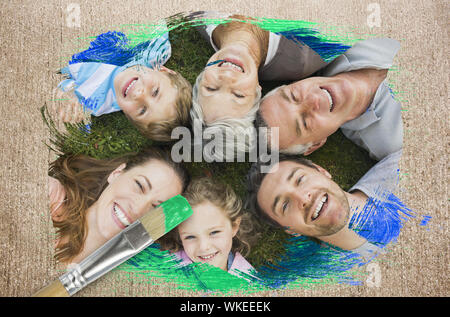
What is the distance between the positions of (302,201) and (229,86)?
1.12ft

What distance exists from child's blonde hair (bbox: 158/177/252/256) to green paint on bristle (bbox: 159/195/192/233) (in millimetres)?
29

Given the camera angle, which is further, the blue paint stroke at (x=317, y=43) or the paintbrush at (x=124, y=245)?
the blue paint stroke at (x=317, y=43)

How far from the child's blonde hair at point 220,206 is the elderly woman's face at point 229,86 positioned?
17cm

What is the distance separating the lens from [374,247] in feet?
2.89

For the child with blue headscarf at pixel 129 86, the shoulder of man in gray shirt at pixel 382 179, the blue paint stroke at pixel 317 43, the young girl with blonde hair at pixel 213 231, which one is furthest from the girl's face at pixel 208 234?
the blue paint stroke at pixel 317 43

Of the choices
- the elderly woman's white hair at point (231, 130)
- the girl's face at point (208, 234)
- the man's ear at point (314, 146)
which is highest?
the elderly woman's white hair at point (231, 130)

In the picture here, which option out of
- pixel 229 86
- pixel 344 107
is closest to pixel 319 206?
pixel 344 107

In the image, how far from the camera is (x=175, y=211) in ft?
2.69

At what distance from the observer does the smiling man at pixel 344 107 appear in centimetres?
85

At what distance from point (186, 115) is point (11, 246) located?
1.89 feet

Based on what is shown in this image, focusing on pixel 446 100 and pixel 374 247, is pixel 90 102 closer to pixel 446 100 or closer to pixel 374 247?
pixel 374 247

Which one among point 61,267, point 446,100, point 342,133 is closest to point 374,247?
point 342,133

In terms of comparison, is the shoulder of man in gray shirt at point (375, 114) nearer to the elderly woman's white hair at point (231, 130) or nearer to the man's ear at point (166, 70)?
→ the elderly woman's white hair at point (231, 130)

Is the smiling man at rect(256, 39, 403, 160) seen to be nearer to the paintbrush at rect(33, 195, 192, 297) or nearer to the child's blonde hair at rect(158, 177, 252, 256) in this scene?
the child's blonde hair at rect(158, 177, 252, 256)
